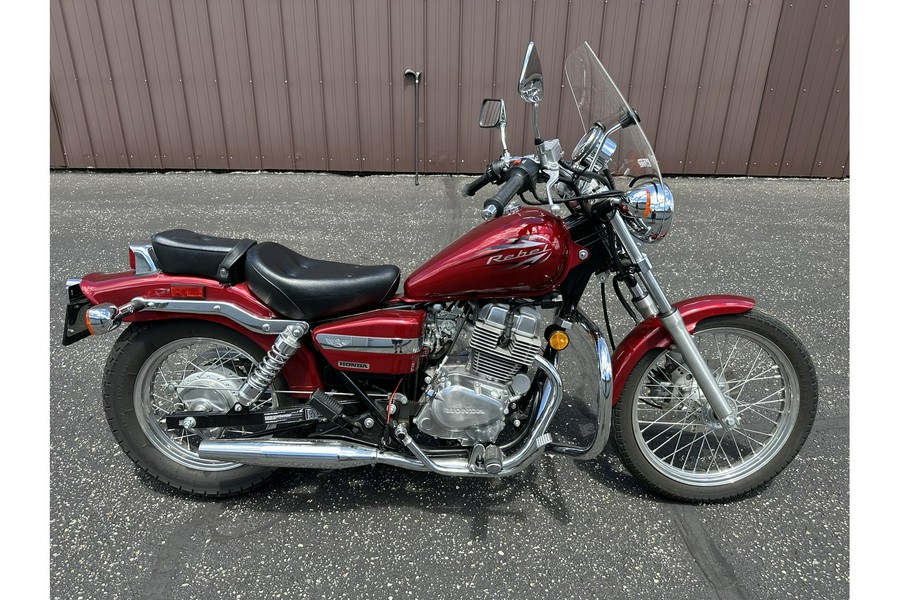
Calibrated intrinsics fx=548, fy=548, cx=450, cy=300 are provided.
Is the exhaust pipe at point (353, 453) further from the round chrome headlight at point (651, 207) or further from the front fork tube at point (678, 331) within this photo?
the round chrome headlight at point (651, 207)

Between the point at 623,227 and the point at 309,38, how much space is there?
590 cm

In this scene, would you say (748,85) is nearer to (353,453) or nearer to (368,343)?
(368,343)

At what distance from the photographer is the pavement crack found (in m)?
2.04

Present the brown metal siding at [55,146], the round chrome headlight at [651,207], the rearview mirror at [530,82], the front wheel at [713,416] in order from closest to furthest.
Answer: the rearview mirror at [530,82], the round chrome headlight at [651,207], the front wheel at [713,416], the brown metal siding at [55,146]

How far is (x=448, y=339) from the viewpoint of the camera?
86.1 inches

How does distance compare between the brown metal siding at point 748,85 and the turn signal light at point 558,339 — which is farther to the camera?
the brown metal siding at point 748,85

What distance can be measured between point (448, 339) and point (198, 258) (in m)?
1.03

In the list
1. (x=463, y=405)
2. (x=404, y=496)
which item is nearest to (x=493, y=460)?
(x=463, y=405)

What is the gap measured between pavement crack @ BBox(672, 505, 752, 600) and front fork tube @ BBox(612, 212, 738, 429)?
435mm

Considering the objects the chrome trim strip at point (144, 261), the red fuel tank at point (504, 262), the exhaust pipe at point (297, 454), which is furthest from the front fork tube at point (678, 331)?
the chrome trim strip at point (144, 261)

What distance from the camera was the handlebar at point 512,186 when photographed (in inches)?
68.9

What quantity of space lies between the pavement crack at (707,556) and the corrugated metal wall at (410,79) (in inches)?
205

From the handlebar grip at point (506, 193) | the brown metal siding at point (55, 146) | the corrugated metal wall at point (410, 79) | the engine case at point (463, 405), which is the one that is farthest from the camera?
the brown metal siding at point (55, 146)

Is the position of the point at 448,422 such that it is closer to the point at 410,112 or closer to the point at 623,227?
→ the point at 623,227
